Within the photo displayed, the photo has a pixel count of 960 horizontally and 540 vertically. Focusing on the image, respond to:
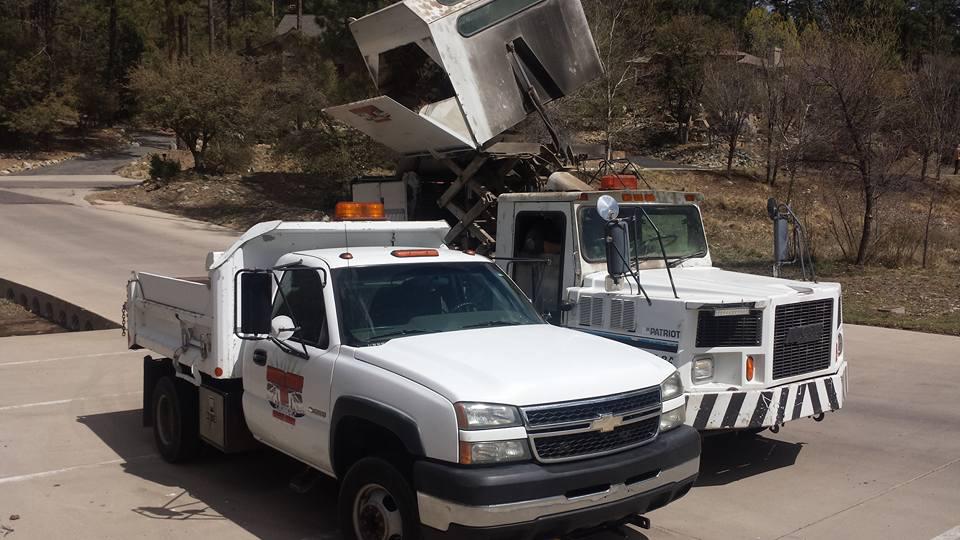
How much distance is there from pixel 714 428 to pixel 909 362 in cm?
623

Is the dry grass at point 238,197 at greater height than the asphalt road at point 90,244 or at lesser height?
greater

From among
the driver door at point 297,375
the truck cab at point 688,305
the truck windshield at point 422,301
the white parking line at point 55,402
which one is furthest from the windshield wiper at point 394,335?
the white parking line at point 55,402

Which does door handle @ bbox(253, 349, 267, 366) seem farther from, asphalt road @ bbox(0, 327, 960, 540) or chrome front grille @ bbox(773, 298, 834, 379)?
chrome front grille @ bbox(773, 298, 834, 379)

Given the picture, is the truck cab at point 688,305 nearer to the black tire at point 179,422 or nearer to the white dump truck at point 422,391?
the white dump truck at point 422,391

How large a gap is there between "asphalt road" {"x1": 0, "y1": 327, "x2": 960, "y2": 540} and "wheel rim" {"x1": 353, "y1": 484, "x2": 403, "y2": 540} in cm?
82

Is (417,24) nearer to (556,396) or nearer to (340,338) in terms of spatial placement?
(340,338)

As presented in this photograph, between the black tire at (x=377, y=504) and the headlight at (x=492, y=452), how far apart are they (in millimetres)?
424

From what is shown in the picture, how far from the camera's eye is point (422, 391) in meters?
4.84

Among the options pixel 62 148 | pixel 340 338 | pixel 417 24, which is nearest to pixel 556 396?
pixel 340 338

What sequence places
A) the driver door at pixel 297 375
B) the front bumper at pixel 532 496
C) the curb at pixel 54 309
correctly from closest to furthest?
the front bumper at pixel 532 496, the driver door at pixel 297 375, the curb at pixel 54 309

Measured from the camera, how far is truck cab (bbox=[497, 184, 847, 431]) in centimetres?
673

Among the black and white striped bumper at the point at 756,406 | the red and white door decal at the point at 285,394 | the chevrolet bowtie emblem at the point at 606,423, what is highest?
the chevrolet bowtie emblem at the point at 606,423

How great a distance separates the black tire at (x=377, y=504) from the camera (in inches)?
190

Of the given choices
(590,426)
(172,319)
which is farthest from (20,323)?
(590,426)
